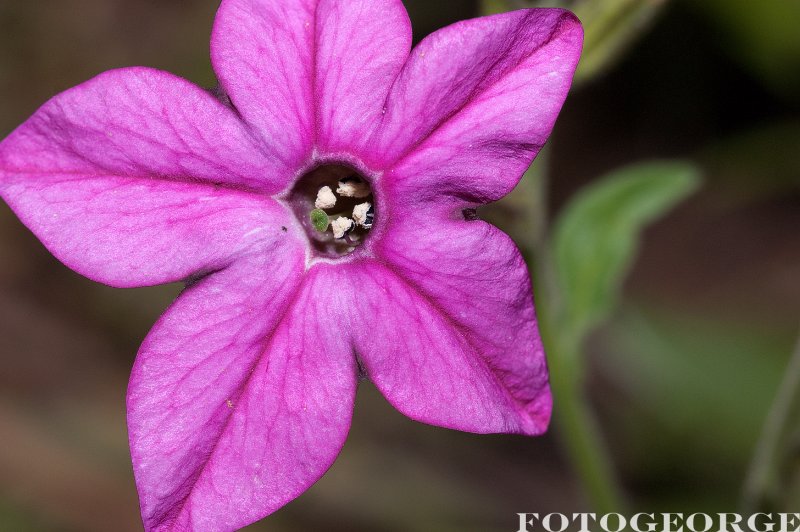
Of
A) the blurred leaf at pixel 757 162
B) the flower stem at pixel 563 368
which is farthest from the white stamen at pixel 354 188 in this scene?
the blurred leaf at pixel 757 162

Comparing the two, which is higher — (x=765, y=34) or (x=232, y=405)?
(x=232, y=405)

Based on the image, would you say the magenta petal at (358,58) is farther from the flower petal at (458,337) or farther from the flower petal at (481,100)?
the flower petal at (458,337)

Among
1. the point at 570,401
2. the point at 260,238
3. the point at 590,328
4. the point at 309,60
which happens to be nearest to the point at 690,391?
the point at 590,328

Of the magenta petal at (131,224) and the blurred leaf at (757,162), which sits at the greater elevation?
the magenta petal at (131,224)

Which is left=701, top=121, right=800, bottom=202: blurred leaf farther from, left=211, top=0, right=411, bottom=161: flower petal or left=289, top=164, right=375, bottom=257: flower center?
left=211, top=0, right=411, bottom=161: flower petal

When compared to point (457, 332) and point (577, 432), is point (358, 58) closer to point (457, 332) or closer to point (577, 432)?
point (457, 332)

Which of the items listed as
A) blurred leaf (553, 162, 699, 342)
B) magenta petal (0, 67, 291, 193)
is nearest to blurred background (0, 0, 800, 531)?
blurred leaf (553, 162, 699, 342)

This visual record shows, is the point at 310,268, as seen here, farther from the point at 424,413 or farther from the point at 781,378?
the point at 781,378
